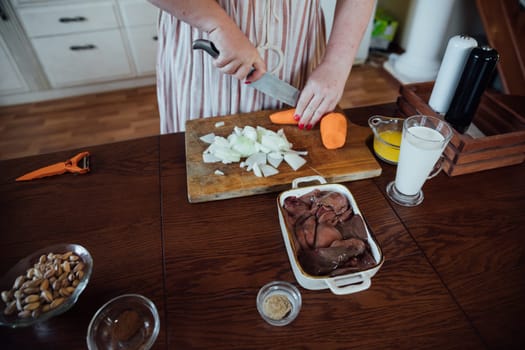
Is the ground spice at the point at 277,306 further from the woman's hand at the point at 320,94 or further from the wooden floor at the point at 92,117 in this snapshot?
the wooden floor at the point at 92,117

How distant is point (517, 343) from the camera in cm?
57

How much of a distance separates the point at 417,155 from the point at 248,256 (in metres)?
0.44

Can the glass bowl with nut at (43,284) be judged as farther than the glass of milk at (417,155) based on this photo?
No

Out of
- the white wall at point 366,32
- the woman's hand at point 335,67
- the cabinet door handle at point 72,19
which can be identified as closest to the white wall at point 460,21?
the white wall at point 366,32

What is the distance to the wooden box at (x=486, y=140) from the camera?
83 cm

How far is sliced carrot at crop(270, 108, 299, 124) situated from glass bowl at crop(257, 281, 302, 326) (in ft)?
1.77

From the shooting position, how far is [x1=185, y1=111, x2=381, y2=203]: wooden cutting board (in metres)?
0.83

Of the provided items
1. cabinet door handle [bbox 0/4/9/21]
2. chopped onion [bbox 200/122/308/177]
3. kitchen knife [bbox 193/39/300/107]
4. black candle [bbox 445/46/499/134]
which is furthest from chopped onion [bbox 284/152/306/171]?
cabinet door handle [bbox 0/4/9/21]

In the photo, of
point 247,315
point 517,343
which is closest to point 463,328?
point 517,343

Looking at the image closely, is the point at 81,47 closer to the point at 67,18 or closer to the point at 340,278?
the point at 67,18

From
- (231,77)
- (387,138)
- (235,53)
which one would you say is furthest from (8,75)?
(387,138)

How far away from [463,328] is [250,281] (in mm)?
403

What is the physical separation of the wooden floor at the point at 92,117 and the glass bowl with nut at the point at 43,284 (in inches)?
71.6

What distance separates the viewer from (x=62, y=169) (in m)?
0.90
